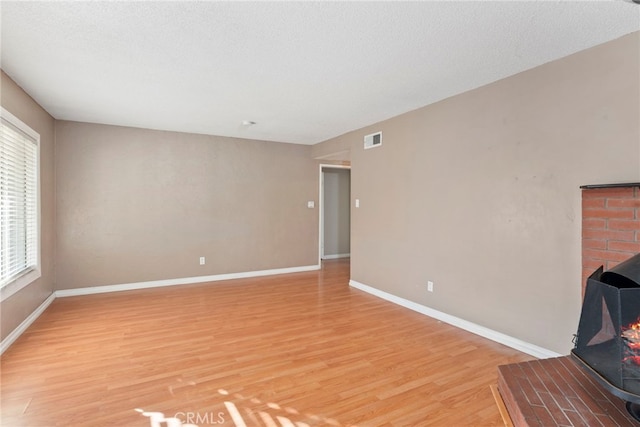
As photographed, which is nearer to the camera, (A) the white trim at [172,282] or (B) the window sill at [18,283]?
(B) the window sill at [18,283]

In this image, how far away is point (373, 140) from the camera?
4469mm

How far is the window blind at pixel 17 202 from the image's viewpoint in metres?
2.86

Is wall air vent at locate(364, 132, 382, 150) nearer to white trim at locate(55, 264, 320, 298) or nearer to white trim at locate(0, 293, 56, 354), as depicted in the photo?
white trim at locate(55, 264, 320, 298)

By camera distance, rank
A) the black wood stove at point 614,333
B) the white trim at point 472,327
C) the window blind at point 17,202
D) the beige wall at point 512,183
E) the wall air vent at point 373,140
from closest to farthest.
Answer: the black wood stove at point 614,333, the beige wall at point 512,183, the white trim at point 472,327, the window blind at point 17,202, the wall air vent at point 373,140

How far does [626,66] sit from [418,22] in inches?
59.2

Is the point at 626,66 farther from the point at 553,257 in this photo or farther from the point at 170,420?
the point at 170,420

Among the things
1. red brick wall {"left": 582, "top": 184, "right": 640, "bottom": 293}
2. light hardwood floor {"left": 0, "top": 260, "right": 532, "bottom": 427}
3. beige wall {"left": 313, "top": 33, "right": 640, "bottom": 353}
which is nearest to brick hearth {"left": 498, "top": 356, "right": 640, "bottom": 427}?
light hardwood floor {"left": 0, "top": 260, "right": 532, "bottom": 427}

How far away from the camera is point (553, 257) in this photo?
8.17 feet

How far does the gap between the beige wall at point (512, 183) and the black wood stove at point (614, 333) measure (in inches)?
37.7

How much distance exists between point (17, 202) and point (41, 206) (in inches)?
22.8

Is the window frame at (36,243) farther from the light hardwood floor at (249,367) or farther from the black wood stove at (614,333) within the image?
the black wood stove at (614,333)

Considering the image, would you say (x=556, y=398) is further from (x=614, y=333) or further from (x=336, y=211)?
(x=336, y=211)

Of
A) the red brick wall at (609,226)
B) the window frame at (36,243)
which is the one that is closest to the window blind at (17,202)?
the window frame at (36,243)

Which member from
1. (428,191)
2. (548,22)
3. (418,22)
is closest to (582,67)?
(548,22)
